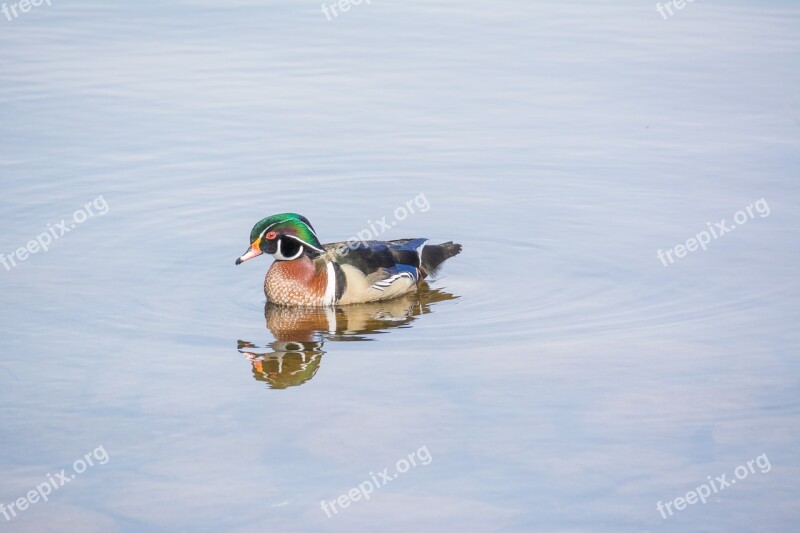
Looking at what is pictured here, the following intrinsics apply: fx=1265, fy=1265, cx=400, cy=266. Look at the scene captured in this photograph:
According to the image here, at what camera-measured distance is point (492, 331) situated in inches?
397

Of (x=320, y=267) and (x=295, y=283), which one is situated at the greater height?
(x=320, y=267)

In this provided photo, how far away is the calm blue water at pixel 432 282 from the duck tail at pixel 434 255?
0.67ft

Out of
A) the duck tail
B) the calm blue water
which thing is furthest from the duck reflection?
the duck tail

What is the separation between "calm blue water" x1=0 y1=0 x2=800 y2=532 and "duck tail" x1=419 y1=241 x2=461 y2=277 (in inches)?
8.0

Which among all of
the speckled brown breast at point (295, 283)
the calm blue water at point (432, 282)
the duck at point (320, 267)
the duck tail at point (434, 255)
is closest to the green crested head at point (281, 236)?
the duck at point (320, 267)

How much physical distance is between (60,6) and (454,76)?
728 centimetres

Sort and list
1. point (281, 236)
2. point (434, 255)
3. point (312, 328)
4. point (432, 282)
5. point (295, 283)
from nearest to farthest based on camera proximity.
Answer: point (312, 328) → point (295, 283) → point (281, 236) → point (434, 255) → point (432, 282)

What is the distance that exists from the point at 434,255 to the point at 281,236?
4.73 ft

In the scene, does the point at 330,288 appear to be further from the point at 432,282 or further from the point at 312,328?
the point at 432,282

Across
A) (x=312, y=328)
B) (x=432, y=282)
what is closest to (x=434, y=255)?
(x=432, y=282)

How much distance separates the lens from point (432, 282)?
39.1ft

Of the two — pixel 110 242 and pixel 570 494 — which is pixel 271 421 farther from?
pixel 110 242

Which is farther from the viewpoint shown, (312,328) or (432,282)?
(432,282)

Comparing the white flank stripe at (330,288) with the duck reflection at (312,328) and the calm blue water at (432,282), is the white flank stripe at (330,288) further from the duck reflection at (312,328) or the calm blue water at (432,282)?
the calm blue water at (432,282)
